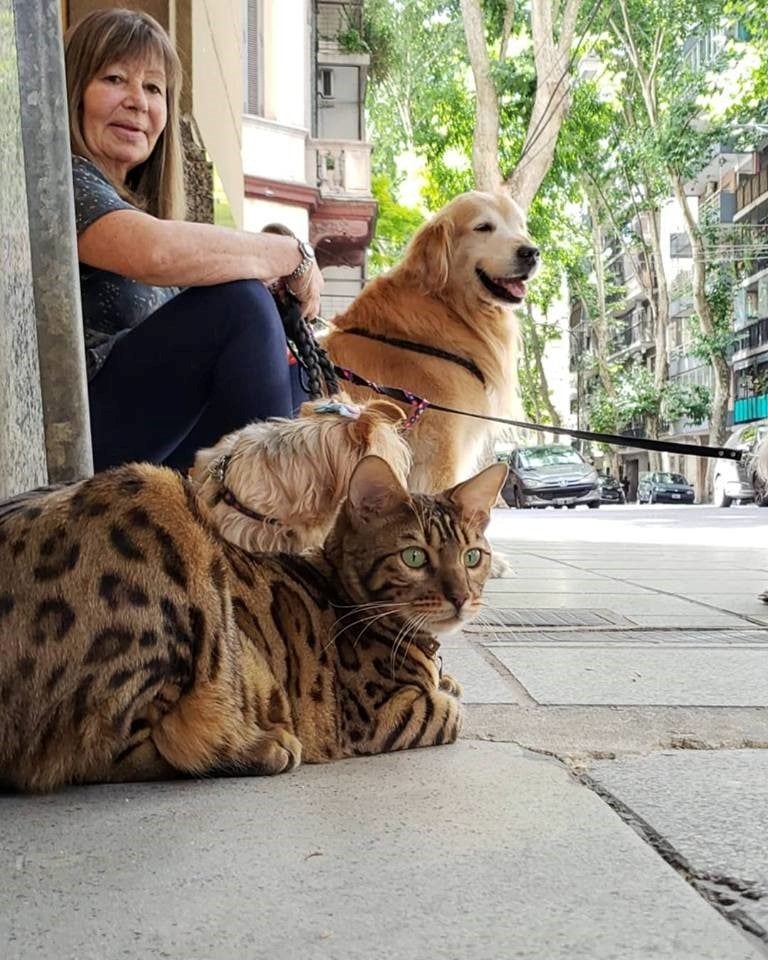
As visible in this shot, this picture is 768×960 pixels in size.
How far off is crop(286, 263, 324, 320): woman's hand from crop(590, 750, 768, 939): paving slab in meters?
2.12

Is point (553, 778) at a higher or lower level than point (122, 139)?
lower

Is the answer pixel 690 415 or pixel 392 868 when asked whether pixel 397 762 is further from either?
pixel 690 415

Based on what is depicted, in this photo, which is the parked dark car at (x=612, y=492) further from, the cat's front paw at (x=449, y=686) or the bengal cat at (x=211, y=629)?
the bengal cat at (x=211, y=629)

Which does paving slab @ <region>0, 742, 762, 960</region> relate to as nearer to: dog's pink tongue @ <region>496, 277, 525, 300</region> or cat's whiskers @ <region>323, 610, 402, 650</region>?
cat's whiskers @ <region>323, 610, 402, 650</region>

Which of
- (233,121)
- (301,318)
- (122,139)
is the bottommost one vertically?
(301,318)

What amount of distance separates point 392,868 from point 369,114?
99.0 ft

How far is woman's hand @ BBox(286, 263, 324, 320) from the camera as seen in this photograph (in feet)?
12.0

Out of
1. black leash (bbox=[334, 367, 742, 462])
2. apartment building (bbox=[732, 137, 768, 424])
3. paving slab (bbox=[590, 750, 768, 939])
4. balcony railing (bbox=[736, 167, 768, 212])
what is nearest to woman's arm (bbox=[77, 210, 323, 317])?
black leash (bbox=[334, 367, 742, 462])

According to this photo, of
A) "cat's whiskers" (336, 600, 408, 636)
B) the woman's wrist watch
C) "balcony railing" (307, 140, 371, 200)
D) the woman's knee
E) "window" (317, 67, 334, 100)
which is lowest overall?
"cat's whiskers" (336, 600, 408, 636)

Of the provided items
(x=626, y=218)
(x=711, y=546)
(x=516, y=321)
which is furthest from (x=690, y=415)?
(x=516, y=321)

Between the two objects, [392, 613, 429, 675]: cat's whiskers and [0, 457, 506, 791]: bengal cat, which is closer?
[0, 457, 506, 791]: bengal cat

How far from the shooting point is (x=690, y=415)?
42562 millimetres

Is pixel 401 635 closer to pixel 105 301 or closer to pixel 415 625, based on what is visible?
pixel 415 625

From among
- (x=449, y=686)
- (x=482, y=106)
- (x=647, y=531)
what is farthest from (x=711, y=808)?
(x=482, y=106)
